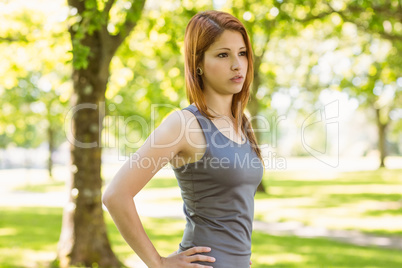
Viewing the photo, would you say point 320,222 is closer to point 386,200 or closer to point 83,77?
point 386,200

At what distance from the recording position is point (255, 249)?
A: 9.46 metres

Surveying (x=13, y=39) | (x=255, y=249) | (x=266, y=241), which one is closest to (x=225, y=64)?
(x=255, y=249)

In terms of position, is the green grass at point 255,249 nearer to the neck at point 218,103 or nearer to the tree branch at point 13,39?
the tree branch at point 13,39

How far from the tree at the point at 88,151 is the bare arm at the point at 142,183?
Answer: 5.33 m

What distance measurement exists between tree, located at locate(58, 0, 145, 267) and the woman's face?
508 centimetres

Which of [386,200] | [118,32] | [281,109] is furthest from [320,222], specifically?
[281,109]

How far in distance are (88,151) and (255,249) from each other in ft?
13.9

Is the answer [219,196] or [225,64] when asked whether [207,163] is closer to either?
[219,196]

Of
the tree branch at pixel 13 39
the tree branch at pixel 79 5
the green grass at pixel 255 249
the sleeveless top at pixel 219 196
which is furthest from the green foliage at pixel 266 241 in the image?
the sleeveless top at pixel 219 196

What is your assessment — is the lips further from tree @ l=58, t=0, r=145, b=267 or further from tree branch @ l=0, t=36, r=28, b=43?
tree branch @ l=0, t=36, r=28, b=43

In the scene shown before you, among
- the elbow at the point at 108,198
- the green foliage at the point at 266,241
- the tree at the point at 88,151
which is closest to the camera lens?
the elbow at the point at 108,198

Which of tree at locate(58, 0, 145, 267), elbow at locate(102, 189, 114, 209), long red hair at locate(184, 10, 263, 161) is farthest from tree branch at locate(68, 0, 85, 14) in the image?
elbow at locate(102, 189, 114, 209)

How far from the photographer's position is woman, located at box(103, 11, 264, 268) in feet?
6.13

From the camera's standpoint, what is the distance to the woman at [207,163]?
1.87 m
